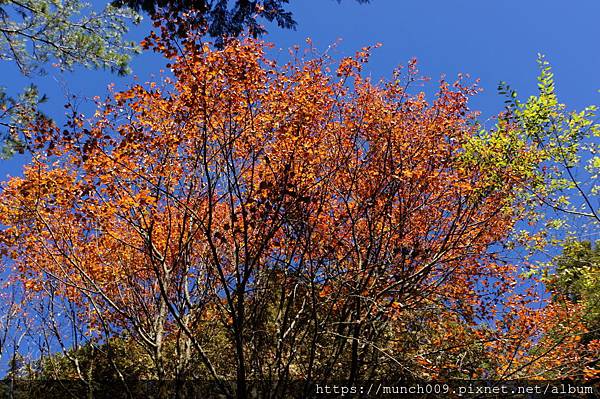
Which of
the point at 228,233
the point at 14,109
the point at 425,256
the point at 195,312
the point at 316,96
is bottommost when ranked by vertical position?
the point at 195,312

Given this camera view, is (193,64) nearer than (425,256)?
Yes

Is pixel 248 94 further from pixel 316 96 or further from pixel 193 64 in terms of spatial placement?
pixel 316 96

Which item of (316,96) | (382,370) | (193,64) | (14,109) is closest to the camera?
(193,64)

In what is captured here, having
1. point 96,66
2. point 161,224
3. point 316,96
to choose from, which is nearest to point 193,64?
point 316,96

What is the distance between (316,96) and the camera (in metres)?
8.55

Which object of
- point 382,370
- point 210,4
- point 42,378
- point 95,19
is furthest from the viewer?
point 42,378

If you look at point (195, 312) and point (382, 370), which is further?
point (382, 370)

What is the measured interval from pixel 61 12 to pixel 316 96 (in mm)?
5666

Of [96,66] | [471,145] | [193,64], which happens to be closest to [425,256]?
[471,145]

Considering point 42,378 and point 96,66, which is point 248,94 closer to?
point 96,66

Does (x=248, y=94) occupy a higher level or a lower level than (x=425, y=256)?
higher

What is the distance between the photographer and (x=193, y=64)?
712 centimetres

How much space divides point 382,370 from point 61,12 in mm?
11330

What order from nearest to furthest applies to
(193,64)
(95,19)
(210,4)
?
(210,4) < (193,64) < (95,19)
